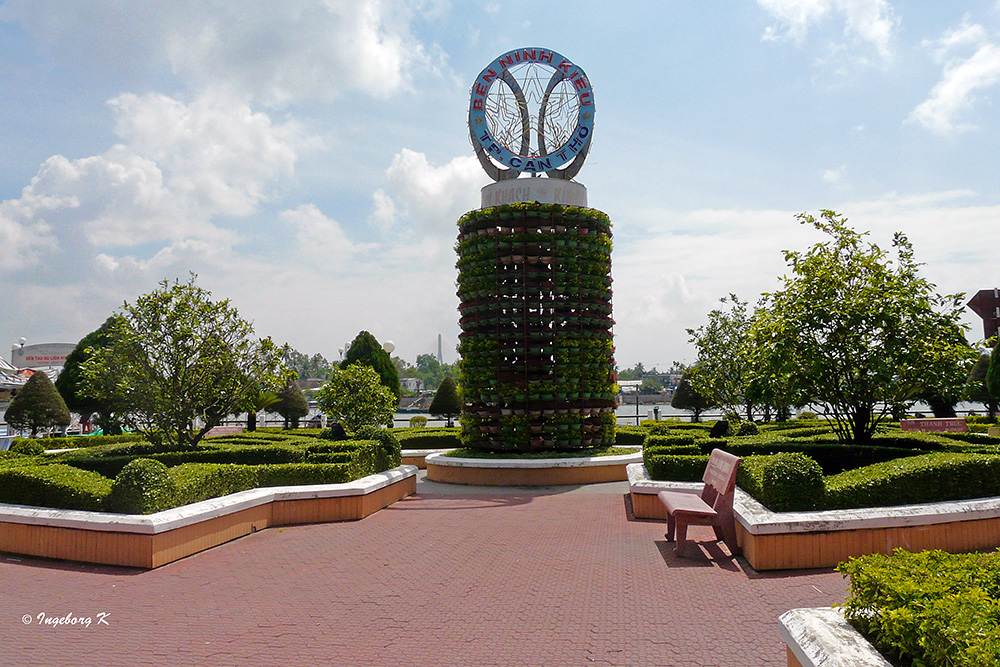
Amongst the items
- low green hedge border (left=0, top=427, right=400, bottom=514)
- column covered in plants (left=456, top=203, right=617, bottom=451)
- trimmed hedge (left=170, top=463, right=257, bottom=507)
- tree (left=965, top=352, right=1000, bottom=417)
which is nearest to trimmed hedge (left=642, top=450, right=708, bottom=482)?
low green hedge border (left=0, top=427, right=400, bottom=514)

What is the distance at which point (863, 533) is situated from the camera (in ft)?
23.3

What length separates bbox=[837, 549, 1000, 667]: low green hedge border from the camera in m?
3.16

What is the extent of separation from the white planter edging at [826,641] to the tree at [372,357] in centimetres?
3258

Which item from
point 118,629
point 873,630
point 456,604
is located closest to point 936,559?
point 873,630

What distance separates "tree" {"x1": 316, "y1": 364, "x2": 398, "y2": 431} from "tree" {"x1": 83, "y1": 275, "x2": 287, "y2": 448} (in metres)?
6.99

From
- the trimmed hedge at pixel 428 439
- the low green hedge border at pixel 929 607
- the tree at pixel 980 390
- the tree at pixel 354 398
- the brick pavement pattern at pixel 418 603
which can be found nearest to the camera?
the low green hedge border at pixel 929 607

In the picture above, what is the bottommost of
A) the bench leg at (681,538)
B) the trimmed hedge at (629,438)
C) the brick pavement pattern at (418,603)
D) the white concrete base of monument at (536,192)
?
the brick pavement pattern at (418,603)

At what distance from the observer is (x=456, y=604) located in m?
6.27

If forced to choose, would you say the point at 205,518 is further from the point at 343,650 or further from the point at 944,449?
the point at 944,449

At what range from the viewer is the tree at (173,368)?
1322cm

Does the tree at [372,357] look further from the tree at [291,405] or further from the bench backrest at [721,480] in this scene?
the bench backrest at [721,480]

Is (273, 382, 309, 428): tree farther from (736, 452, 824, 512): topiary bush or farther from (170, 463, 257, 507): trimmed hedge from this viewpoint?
(736, 452, 824, 512): topiary bush

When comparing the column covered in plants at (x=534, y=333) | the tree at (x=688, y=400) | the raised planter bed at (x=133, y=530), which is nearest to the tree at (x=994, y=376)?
the tree at (x=688, y=400)

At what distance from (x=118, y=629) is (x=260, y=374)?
8746 mm
